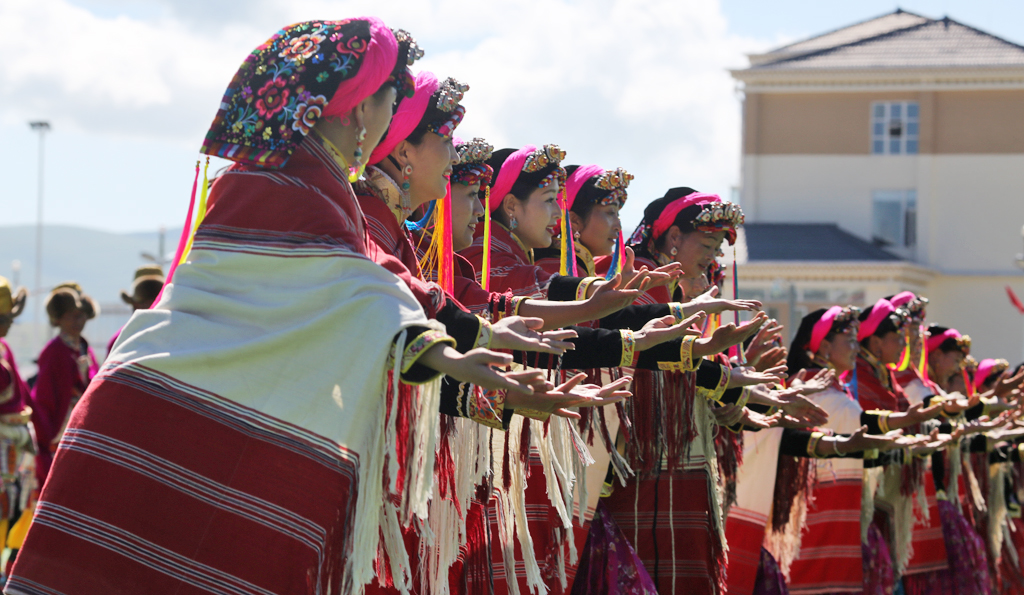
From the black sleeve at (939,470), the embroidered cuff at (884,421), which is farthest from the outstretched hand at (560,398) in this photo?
the black sleeve at (939,470)

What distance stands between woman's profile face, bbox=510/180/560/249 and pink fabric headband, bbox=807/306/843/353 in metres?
2.86

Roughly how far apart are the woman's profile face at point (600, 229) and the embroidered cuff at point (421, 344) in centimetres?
275

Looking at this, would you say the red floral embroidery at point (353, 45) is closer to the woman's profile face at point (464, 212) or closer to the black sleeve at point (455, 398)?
the black sleeve at point (455, 398)

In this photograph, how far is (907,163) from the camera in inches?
1104

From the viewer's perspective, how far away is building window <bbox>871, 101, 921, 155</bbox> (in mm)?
27781

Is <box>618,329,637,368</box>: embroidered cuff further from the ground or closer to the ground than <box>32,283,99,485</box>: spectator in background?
further from the ground

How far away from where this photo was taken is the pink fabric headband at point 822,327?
714 cm

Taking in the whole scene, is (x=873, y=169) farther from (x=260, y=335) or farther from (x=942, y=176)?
(x=260, y=335)

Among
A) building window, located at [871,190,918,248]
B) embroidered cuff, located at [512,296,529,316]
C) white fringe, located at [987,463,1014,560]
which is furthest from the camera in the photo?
building window, located at [871,190,918,248]

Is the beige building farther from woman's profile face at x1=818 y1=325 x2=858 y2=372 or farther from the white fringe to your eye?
woman's profile face at x1=818 y1=325 x2=858 y2=372

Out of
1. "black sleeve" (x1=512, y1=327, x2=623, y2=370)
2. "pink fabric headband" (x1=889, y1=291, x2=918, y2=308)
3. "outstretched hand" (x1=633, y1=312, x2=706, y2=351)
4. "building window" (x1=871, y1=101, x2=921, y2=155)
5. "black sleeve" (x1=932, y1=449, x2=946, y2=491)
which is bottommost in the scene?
"black sleeve" (x1=932, y1=449, x2=946, y2=491)

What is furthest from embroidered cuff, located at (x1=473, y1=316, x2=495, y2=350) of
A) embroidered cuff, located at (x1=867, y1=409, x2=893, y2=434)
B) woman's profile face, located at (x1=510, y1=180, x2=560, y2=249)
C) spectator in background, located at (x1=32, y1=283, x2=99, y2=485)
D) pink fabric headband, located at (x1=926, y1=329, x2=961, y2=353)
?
pink fabric headband, located at (x1=926, y1=329, x2=961, y2=353)

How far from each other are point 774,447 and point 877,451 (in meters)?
0.84

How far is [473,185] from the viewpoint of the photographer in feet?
14.3
